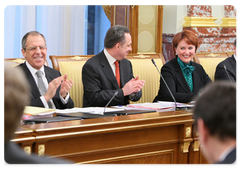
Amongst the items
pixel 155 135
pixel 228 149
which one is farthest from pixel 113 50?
pixel 228 149

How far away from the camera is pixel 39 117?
7.36ft

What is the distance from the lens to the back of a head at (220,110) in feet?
3.46

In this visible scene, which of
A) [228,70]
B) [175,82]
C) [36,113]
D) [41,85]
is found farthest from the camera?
[228,70]

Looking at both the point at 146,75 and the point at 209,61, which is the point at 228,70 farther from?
the point at 146,75

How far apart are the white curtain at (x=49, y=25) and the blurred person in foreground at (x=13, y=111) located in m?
4.73

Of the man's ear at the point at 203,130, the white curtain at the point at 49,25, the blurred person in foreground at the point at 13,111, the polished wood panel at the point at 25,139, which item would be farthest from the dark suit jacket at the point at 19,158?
the white curtain at the point at 49,25

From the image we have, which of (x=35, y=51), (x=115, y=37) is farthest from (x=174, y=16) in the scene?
(x=35, y=51)

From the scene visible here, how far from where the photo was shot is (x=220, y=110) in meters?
1.06

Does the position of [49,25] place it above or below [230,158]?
above

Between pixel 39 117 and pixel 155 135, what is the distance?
2.37 ft

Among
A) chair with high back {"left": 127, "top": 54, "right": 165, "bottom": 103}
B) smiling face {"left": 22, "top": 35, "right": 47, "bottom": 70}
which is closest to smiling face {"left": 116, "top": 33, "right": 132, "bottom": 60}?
chair with high back {"left": 127, "top": 54, "right": 165, "bottom": 103}

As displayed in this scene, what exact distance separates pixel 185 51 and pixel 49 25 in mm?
3014

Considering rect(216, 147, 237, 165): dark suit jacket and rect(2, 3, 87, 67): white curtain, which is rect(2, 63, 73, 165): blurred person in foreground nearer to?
rect(216, 147, 237, 165): dark suit jacket

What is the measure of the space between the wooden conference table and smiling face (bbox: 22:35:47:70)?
1.10 m
